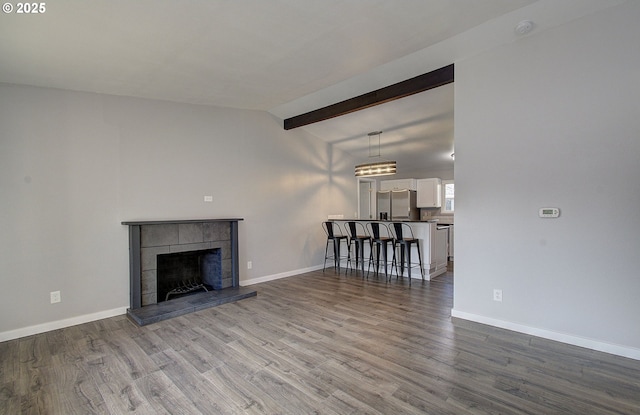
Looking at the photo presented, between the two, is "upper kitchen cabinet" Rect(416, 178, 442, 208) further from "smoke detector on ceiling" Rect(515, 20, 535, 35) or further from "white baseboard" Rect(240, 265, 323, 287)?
"smoke detector on ceiling" Rect(515, 20, 535, 35)

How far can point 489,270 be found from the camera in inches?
128

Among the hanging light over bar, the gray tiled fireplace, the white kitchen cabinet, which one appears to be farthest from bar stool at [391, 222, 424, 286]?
the white kitchen cabinet

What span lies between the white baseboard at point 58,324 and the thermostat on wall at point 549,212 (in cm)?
498

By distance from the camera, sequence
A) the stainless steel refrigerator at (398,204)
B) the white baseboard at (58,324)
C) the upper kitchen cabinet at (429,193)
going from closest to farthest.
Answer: the white baseboard at (58,324) → the upper kitchen cabinet at (429,193) → the stainless steel refrigerator at (398,204)

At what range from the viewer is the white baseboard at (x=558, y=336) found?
252 centimetres

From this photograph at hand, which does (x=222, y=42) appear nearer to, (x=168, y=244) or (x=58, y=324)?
(x=168, y=244)

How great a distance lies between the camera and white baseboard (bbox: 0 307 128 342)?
3.01 metres

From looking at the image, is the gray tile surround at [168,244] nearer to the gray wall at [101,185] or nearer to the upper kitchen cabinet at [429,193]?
the gray wall at [101,185]

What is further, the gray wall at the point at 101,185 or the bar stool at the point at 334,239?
the bar stool at the point at 334,239

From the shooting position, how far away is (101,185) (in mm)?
3561

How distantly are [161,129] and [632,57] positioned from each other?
16.9 feet

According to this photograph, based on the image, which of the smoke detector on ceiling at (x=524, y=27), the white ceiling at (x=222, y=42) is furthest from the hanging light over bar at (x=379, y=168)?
the smoke detector on ceiling at (x=524, y=27)

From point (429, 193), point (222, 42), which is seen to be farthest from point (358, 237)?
point (222, 42)

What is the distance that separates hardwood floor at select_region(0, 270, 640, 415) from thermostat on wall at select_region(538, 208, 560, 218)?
1.22 meters
